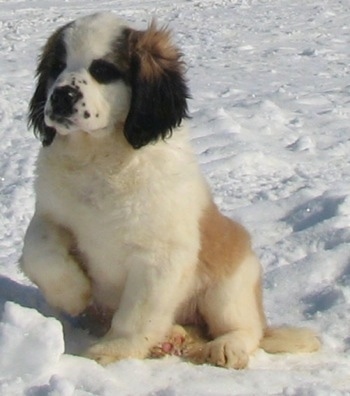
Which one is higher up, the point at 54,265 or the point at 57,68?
the point at 57,68

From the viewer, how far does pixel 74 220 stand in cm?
336

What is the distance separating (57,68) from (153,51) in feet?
1.11

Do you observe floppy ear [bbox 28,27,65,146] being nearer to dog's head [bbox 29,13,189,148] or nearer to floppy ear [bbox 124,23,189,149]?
dog's head [bbox 29,13,189,148]

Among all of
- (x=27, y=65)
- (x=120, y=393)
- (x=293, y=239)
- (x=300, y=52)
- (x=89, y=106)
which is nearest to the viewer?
(x=120, y=393)

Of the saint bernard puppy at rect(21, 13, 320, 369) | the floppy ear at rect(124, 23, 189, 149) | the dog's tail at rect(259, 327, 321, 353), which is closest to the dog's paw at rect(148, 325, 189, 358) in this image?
the saint bernard puppy at rect(21, 13, 320, 369)

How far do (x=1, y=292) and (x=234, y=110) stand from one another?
13.0 feet

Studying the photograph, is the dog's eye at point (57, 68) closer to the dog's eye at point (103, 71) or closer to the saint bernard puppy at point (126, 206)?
the saint bernard puppy at point (126, 206)

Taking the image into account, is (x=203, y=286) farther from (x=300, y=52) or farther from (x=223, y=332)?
(x=300, y=52)

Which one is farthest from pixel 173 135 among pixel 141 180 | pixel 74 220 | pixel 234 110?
pixel 234 110

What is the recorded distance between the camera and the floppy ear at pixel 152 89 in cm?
335

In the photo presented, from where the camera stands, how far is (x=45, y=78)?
3.57m

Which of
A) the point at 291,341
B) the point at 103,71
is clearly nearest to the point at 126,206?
the point at 103,71

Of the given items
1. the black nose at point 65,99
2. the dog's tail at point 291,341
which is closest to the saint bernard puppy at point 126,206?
the black nose at point 65,99

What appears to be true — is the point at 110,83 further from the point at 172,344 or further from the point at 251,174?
the point at 251,174
